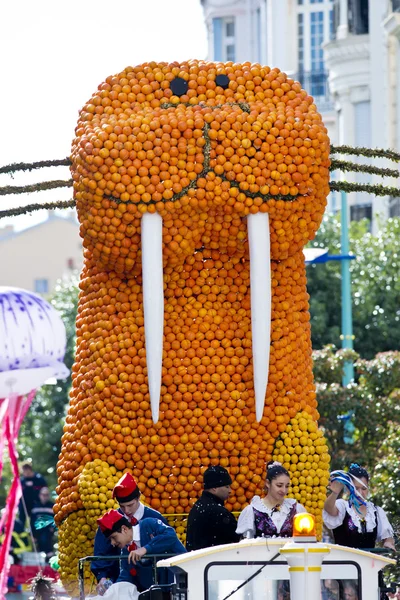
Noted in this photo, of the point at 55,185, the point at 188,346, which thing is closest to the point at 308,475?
the point at 188,346

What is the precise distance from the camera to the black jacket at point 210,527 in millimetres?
9945

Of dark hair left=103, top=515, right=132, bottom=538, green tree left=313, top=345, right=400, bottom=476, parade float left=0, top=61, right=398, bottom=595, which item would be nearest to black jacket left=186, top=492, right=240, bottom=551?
dark hair left=103, top=515, right=132, bottom=538

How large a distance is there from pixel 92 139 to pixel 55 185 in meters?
1.09

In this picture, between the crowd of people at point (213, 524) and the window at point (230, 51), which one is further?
the window at point (230, 51)

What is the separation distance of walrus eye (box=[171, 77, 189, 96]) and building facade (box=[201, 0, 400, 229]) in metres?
18.9

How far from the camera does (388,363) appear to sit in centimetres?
1834

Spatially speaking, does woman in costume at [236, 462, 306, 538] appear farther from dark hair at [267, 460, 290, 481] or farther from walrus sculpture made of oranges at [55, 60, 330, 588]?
walrus sculpture made of oranges at [55, 60, 330, 588]

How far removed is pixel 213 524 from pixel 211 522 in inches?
0.7

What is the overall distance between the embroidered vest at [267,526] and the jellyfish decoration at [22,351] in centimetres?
592

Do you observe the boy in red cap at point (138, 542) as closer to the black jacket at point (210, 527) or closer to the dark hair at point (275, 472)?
the black jacket at point (210, 527)

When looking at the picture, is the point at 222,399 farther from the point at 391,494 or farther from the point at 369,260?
the point at 369,260

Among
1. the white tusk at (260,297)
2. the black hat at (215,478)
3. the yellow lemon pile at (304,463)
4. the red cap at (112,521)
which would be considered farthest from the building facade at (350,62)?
the red cap at (112,521)

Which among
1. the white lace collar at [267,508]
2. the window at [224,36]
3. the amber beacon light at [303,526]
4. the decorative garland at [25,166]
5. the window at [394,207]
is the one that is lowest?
the white lace collar at [267,508]

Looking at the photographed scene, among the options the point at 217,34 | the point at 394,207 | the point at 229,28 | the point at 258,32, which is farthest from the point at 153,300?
the point at 229,28
